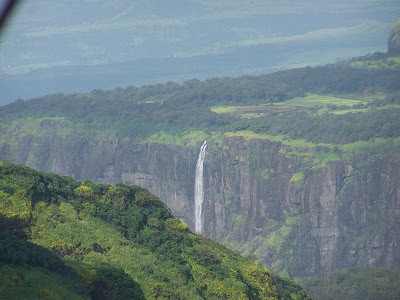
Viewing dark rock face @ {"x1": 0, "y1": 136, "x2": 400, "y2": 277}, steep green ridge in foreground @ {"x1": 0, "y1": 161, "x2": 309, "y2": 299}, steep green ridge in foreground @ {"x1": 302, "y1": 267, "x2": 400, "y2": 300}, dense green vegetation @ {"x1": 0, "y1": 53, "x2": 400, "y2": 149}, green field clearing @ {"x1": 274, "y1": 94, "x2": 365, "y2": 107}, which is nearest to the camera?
steep green ridge in foreground @ {"x1": 0, "y1": 161, "x2": 309, "y2": 299}

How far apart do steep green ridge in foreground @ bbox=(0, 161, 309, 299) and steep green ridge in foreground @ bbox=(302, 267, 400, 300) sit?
27280mm

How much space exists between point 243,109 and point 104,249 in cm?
11698

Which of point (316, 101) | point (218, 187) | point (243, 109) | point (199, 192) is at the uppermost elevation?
point (243, 109)

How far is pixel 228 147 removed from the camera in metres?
148

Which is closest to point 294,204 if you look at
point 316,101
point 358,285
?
point 358,285

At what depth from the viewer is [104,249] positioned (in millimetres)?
62344

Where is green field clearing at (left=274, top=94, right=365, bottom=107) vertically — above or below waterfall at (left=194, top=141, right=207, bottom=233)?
above

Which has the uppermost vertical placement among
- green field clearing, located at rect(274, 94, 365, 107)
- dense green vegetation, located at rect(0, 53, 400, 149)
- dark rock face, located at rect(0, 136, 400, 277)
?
dense green vegetation, located at rect(0, 53, 400, 149)

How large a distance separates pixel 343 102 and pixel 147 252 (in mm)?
Result: 116881

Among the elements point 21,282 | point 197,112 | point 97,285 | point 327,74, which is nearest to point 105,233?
point 97,285

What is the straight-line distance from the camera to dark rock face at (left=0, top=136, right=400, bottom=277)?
138500 millimetres

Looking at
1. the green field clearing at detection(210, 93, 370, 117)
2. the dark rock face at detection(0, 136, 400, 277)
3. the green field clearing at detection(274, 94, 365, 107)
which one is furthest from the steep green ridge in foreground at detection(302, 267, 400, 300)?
the green field clearing at detection(274, 94, 365, 107)

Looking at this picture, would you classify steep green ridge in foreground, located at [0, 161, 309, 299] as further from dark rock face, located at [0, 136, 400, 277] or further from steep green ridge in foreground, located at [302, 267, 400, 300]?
dark rock face, located at [0, 136, 400, 277]

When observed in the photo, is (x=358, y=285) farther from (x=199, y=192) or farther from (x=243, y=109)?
(x=243, y=109)
